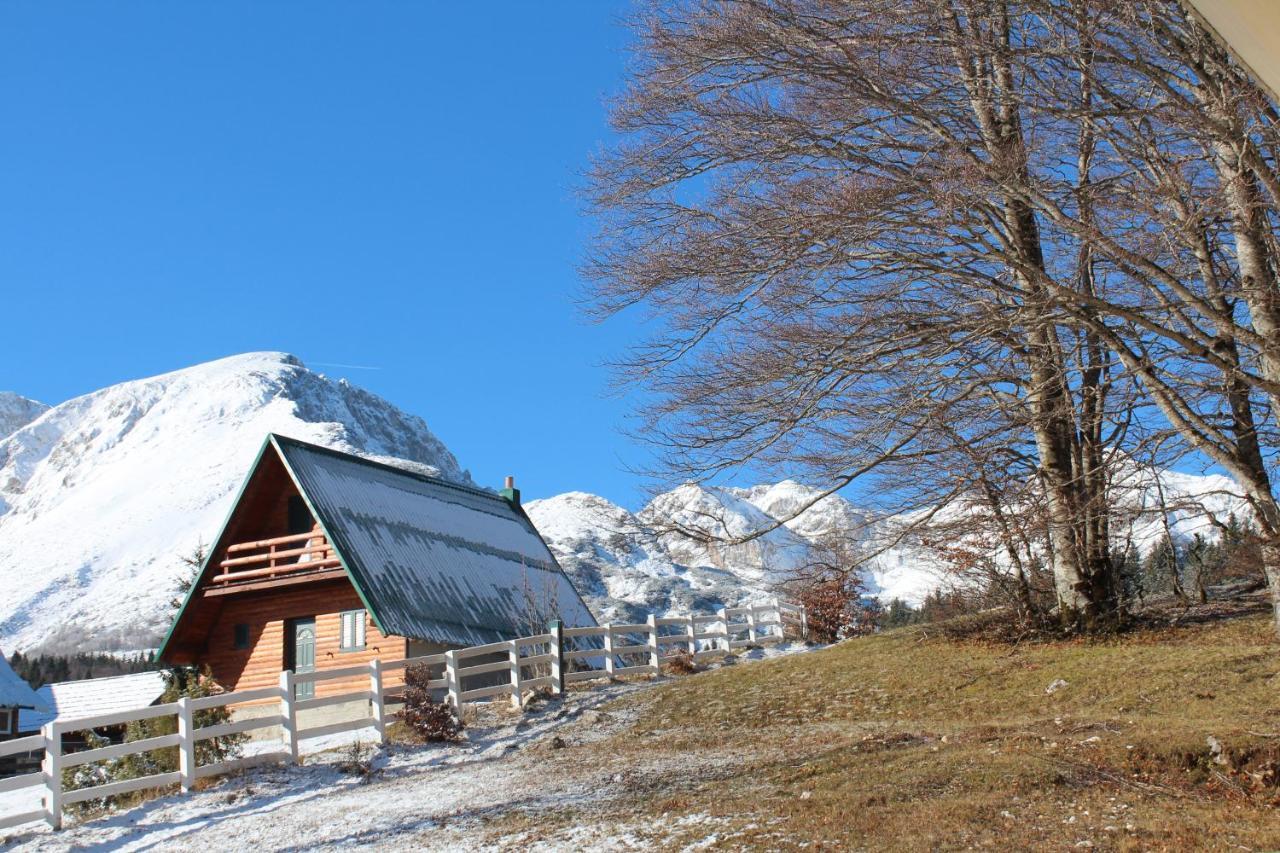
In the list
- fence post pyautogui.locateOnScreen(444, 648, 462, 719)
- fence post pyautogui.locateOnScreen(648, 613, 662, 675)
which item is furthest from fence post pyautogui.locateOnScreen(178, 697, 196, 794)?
fence post pyautogui.locateOnScreen(648, 613, 662, 675)

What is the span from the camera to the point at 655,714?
17.8 metres

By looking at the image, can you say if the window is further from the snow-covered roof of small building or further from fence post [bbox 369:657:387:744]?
the snow-covered roof of small building

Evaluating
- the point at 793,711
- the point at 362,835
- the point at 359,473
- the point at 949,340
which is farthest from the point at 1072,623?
the point at 359,473

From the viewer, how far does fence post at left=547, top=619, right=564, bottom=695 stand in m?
20.5

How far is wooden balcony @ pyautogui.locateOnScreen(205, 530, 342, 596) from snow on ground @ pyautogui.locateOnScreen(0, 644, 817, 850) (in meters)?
6.98

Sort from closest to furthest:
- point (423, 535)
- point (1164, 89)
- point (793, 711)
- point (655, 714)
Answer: point (1164, 89) < point (793, 711) < point (655, 714) < point (423, 535)

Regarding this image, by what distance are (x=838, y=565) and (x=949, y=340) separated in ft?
11.6

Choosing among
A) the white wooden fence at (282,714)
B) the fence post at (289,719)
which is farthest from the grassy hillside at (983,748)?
the fence post at (289,719)

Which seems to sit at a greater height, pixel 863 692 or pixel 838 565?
pixel 838 565

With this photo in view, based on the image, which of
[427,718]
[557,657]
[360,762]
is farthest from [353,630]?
[360,762]

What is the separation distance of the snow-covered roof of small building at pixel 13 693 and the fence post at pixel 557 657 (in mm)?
28597

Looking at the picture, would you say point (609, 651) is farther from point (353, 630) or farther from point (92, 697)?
point (92, 697)

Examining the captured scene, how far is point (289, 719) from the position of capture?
621 inches

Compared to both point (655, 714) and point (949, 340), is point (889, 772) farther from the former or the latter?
point (655, 714)
